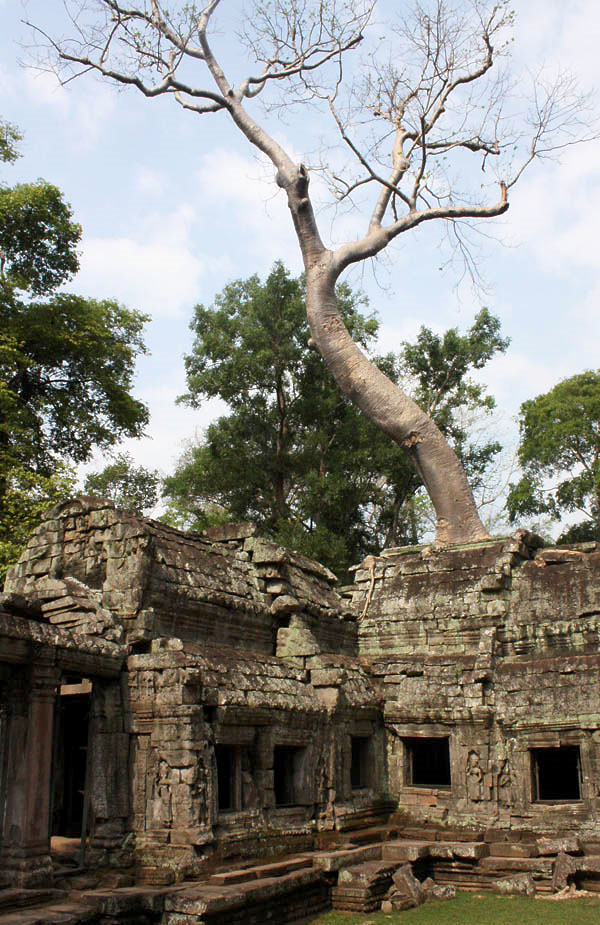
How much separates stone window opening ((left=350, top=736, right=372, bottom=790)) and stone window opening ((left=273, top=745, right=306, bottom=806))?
4.35ft

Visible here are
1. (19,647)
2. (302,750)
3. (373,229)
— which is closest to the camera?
(19,647)

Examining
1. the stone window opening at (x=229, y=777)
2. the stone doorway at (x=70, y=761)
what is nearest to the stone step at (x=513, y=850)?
the stone window opening at (x=229, y=777)

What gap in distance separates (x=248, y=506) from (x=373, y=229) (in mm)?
9693

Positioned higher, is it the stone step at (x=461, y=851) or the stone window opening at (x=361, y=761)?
the stone window opening at (x=361, y=761)

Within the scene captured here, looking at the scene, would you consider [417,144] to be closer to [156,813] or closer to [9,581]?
[9,581]

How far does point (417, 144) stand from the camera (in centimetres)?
1961

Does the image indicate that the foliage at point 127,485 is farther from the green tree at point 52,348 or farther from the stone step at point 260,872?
the stone step at point 260,872

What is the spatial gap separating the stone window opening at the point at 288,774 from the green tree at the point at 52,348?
29.2 ft

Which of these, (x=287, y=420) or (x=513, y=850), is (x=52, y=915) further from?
(x=287, y=420)

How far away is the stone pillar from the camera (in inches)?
299

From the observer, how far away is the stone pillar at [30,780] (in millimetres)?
7602

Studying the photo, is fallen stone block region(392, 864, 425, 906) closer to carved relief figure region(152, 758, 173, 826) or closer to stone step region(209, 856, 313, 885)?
stone step region(209, 856, 313, 885)

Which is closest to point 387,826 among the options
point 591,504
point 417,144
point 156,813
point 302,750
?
point 302,750

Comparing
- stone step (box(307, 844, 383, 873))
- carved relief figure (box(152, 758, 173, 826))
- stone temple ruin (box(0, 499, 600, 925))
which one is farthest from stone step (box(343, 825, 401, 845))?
carved relief figure (box(152, 758, 173, 826))
